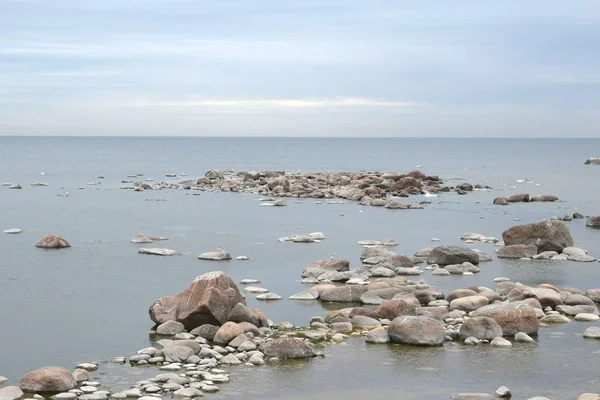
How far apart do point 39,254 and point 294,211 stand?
20.9 metres

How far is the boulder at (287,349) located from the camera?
17.6m

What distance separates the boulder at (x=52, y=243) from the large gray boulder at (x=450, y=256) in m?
15.3

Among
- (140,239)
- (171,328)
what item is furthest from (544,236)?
(171,328)

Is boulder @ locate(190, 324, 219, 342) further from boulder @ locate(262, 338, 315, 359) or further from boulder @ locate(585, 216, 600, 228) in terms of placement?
boulder @ locate(585, 216, 600, 228)

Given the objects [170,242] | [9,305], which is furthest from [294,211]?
[9,305]

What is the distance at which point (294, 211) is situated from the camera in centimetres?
5056

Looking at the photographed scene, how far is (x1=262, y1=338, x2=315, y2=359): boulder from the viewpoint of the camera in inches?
695

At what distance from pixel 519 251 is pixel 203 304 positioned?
56.3ft

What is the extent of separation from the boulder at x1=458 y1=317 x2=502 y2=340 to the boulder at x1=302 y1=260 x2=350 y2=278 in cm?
859

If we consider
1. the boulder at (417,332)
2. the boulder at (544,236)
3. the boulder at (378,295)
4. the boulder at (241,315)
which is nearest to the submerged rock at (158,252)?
the boulder at (378,295)

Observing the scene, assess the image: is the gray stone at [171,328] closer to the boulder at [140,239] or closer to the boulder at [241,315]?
the boulder at [241,315]

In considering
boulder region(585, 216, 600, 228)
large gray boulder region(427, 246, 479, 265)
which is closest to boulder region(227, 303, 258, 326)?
large gray boulder region(427, 246, 479, 265)

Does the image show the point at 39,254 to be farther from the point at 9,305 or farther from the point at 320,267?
the point at 320,267

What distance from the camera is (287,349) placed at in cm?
1766
